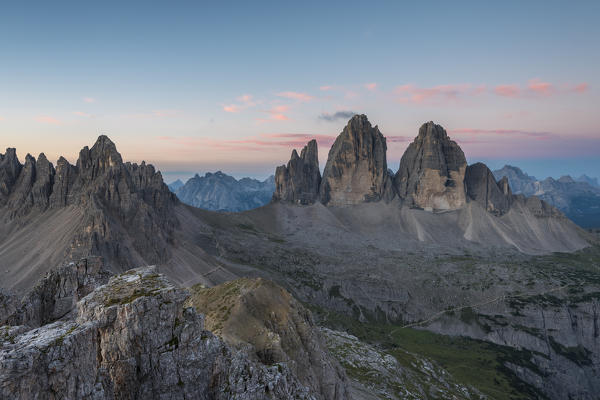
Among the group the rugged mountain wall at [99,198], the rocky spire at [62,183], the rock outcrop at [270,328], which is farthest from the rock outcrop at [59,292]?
the rocky spire at [62,183]

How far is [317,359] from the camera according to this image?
134 feet

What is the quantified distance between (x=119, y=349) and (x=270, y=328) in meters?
21.3

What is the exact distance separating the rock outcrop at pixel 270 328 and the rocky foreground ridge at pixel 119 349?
8342 mm

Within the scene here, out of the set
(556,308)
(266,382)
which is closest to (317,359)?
(266,382)

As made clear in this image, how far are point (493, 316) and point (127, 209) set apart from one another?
177441mm

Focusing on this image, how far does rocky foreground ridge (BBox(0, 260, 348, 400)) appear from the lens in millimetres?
16062

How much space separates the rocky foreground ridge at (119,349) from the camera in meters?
16.1

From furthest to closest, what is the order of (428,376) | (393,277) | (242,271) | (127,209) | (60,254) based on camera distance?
(393,277)
(242,271)
(127,209)
(60,254)
(428,376)

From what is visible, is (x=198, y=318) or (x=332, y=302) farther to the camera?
(x=332, y=302)

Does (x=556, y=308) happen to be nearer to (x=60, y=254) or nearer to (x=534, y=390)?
(x=534, y=390)

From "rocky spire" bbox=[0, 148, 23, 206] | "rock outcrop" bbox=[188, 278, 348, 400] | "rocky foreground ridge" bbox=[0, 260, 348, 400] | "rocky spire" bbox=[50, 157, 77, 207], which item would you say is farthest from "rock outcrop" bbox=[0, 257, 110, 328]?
"rocky spire" bbox=[0, 148, 23, 206]

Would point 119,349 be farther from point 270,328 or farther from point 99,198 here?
point 99,198

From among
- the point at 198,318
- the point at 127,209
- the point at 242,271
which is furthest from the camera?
the point at 242,271

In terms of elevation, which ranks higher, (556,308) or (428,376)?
(428,376)
